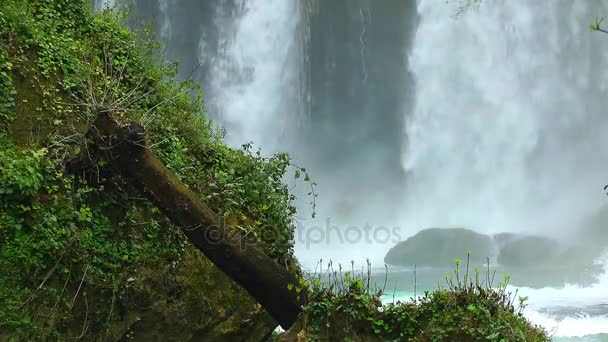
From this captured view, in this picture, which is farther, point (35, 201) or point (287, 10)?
point (287, 10)

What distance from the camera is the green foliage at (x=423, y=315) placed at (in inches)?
167

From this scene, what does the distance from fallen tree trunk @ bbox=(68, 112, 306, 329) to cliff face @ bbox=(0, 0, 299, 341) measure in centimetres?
20

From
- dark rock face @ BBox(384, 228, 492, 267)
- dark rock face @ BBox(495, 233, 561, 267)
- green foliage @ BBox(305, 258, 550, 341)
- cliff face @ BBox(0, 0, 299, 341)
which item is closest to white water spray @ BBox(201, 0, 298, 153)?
dark rock face @ BBox(384, 228, 492, 267)

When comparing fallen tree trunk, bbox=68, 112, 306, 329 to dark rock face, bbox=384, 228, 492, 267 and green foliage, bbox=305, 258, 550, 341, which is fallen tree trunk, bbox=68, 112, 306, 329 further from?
dark rock face, bbox=384, 228, 492, 267

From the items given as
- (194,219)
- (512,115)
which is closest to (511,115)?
(512,115)

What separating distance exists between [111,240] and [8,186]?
3.32 ft

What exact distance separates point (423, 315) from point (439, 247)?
20062mm

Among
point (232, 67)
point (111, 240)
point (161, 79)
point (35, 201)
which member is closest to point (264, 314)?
point (111, 240)

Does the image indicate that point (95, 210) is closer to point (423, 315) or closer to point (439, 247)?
point (423, 315)

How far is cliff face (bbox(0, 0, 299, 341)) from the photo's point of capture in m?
4.18

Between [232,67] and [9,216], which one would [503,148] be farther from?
[9,216]

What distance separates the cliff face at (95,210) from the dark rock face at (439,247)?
A: 18.3 m

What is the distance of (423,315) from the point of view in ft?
14.7

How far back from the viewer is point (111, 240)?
4.72 m
